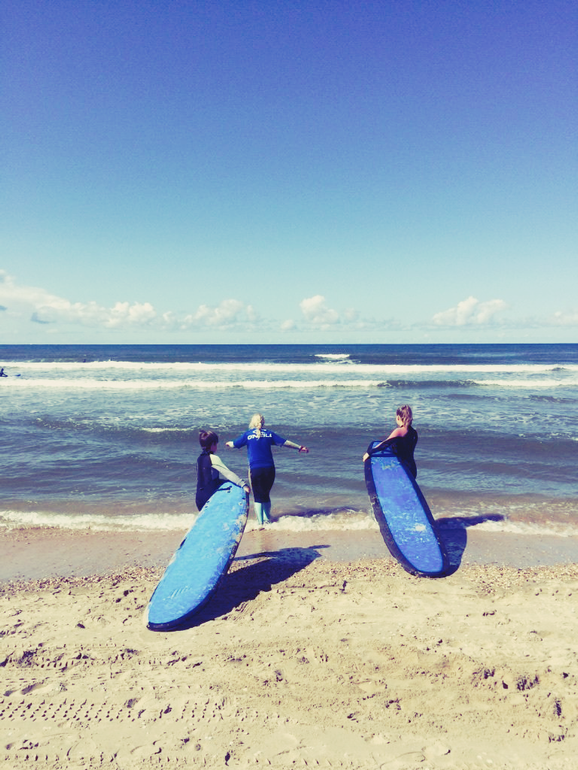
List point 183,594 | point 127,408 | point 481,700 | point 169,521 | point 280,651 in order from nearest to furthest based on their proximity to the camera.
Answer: point 481,700
point 280,651
point 183,594
point 169,521
point 127,408

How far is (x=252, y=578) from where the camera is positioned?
5660mm

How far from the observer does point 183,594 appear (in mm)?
4805

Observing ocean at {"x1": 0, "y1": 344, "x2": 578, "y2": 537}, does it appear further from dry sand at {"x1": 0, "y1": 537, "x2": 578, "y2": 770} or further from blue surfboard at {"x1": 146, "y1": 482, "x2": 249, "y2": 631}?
dry sand at {"x1": 0, "y1": 537, "x2": 578, "y2": 770}

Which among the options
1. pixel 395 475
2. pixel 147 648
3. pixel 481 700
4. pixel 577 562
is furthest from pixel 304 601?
pixel 577 562

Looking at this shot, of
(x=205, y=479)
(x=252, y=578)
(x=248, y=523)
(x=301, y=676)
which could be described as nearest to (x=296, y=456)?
(x=248, y=523)

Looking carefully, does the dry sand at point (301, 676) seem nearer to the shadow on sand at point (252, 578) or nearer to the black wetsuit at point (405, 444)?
the shadow on sand at point (252, 578)

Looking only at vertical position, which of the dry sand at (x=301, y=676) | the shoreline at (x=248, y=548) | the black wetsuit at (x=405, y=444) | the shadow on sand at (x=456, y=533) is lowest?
the shoreline at (x=248, y=548)

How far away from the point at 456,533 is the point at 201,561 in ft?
13.5

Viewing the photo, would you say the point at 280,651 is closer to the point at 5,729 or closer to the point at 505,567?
the point at 5,729

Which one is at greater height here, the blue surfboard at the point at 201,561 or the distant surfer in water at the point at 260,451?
the distant surfer in water at the point at 260,451

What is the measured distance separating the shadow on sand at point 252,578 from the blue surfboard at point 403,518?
108cm

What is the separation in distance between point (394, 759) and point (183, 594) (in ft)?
8.52

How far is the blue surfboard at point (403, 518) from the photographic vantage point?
225 inches

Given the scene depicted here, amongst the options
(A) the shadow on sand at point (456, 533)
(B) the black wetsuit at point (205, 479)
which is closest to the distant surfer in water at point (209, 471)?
(B) the black wetsuit at point (205, 479)
